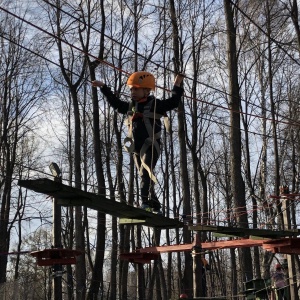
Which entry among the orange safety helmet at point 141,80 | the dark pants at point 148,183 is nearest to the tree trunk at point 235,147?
the dark pants at point 148,183

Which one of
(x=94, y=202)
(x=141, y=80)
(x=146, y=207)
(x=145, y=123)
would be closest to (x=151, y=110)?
(x=145, y=123)

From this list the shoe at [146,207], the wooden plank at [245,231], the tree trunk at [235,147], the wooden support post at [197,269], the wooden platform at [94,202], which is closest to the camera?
the wooden platform at [94,202]

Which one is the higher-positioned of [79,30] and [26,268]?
[79,30]

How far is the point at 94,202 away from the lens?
268 inches

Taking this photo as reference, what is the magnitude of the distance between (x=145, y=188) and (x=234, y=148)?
6.29 m

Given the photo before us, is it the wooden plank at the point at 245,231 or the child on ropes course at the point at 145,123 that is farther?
the wooden plank at the point at 245,231

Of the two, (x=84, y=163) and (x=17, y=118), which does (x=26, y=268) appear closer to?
(x=84, y=163)

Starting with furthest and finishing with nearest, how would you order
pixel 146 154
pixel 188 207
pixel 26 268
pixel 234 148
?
pixel 26 268, pixel 188 207, pixel 234 148, pixel 146 154

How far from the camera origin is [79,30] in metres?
18.5

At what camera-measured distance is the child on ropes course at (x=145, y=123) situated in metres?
7.52

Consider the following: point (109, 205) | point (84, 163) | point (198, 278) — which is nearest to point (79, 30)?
point (84, 163)

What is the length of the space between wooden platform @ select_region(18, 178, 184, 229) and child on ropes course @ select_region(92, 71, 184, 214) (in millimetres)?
204

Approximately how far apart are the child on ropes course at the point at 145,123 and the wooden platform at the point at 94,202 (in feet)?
0.67

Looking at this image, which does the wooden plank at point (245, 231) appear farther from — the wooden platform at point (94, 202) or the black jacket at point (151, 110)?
the black jacket at point (151, 110)
